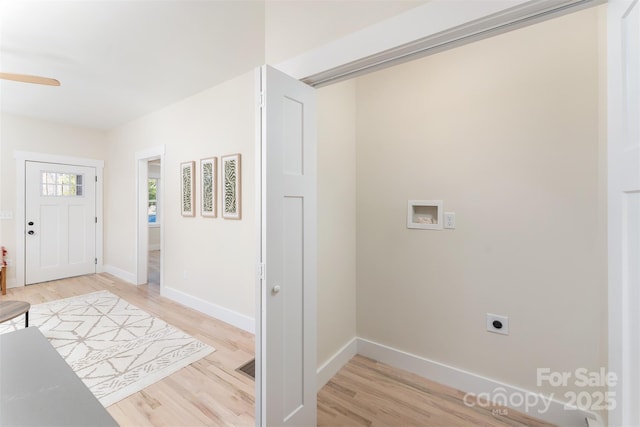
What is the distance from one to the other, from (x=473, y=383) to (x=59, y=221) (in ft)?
20.7

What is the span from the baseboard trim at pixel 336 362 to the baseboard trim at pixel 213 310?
1.01 meters

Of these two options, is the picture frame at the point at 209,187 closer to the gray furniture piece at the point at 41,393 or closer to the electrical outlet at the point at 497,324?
the gray furniture piece at the point at 41,393

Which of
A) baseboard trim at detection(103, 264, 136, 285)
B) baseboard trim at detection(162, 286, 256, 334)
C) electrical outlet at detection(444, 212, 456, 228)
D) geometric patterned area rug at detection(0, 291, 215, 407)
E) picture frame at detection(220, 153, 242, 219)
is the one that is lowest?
geometric patterned area rug at detection(0, 291, 215, 407)

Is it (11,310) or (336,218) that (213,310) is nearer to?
(11,310)

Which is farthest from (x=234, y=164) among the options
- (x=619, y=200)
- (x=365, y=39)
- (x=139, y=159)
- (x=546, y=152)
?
(x=619, y=200)

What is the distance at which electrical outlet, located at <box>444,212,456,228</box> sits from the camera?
6.49ft

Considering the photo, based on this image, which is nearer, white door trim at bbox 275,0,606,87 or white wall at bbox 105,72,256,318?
white door trim at bbox 275,0,606,87

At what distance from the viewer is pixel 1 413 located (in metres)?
0.60

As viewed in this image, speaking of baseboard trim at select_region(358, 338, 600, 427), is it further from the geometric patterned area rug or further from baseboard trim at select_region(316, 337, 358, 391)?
the geometric patterned area rug

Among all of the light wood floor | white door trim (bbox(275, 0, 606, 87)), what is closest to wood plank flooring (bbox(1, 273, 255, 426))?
the light wood floor

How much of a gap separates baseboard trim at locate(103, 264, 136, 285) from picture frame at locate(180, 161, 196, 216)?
1933 mm

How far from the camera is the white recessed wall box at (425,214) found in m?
2.04

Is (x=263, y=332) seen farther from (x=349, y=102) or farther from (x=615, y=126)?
(x=349, y=102)

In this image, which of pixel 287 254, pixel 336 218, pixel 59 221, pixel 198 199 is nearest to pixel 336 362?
pixel 336 218
